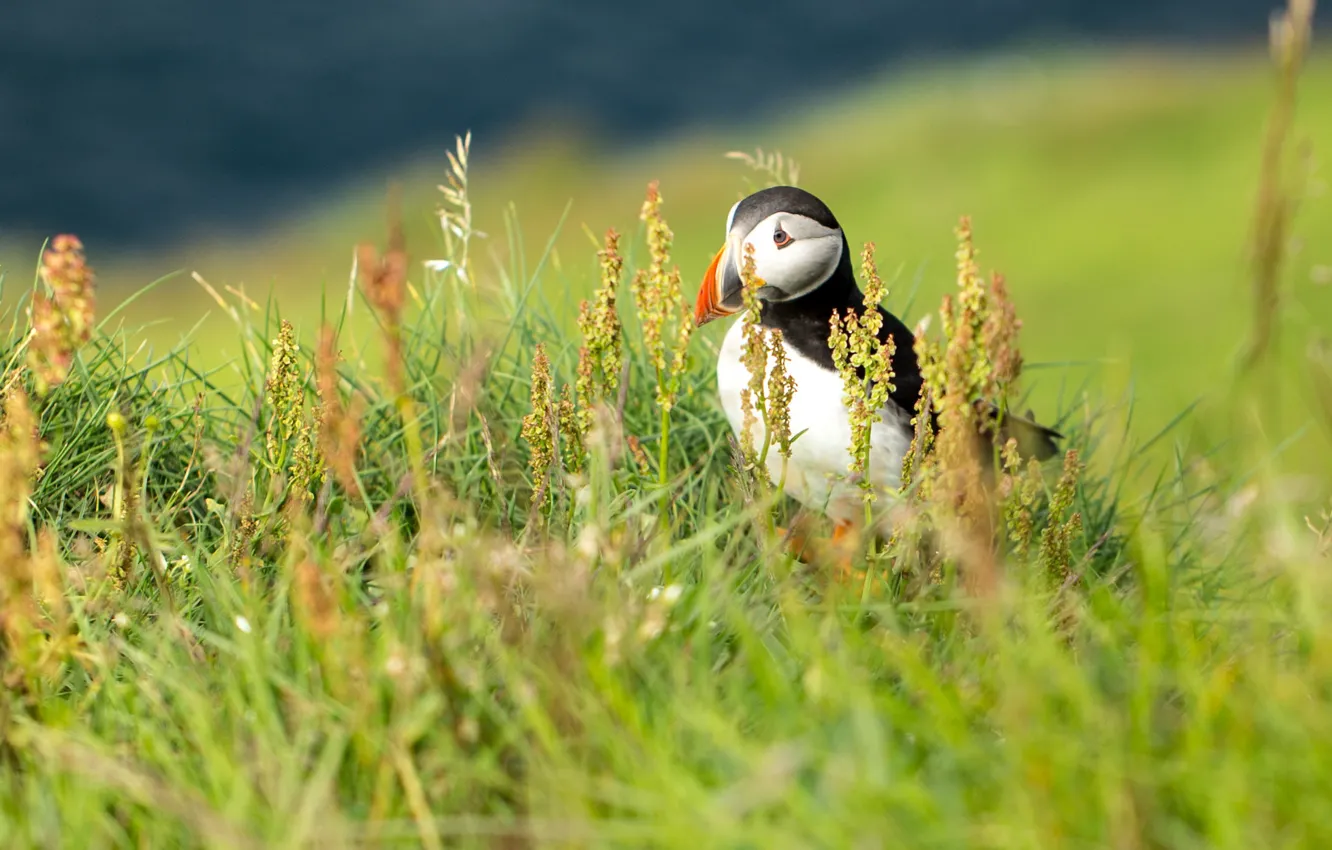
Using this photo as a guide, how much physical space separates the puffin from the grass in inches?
23.1

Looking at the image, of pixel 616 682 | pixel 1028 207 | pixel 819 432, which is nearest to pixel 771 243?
pixel 819 432

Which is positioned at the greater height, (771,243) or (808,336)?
(771,243)

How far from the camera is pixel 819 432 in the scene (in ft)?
13.6

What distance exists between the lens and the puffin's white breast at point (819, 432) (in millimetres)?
4125

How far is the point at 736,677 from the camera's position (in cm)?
262

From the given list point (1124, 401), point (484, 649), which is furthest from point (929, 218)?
point (484, 649)

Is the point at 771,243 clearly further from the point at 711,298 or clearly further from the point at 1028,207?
the point at 1028,207

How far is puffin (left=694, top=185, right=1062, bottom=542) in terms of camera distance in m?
3.99

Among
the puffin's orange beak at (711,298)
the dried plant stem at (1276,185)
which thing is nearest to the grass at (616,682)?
the dried plant stem at (1276,185)

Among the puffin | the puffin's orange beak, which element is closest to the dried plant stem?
the puffin

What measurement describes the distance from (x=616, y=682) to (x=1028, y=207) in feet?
46.0

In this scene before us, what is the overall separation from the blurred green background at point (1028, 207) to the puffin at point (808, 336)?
0.90 m

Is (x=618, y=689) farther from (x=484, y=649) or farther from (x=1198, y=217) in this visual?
(x=1198, y=217)

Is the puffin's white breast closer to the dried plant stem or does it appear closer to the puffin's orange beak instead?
the puffin's orange beak
